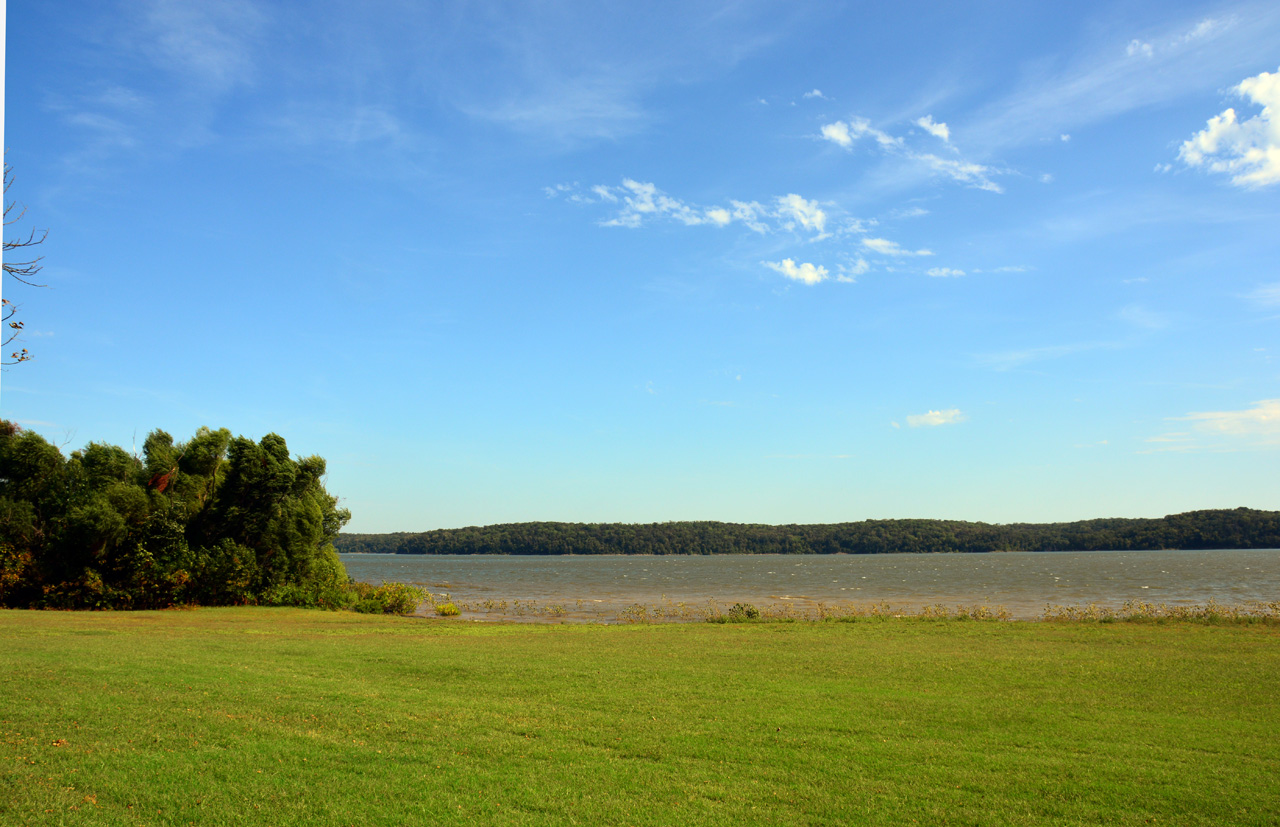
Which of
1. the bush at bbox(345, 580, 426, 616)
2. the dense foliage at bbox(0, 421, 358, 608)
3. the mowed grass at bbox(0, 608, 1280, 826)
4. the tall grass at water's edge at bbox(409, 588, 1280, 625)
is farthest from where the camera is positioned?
the bush at bbox(345, 580, 426, 616)

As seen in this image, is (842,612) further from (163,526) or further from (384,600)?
(163,526)

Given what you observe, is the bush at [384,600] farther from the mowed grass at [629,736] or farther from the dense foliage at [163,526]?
the mowed grass at [629,736]

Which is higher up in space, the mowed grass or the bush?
the mowed grass

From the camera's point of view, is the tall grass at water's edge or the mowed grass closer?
the mowed grass

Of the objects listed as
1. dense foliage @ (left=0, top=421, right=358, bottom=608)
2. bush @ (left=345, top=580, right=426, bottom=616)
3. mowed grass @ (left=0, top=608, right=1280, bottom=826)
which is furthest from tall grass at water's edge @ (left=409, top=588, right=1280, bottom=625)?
mowed grass @ (left=0, top=608, right=1280, bottom=826)

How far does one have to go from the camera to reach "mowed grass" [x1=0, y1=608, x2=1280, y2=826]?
8.21 metres

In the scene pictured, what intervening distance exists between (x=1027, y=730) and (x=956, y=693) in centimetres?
306

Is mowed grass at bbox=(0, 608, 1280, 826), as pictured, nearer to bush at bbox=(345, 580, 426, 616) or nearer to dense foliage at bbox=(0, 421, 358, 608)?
dense foliage at bbox=(0, 421, 358, 608)

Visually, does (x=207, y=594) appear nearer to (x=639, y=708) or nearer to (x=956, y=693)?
(x=639, y=708)

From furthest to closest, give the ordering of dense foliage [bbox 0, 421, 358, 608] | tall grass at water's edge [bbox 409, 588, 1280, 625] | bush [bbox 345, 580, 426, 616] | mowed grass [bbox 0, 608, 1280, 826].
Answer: bush [bbox 345, 580, 426, 616] < dense foliage [bbox 0, 421, 358, 608] < tall grass at water's edge [bbox 409, 588, 1280, 625] < mowed grass [bbox 0, 608, 1280, 826]

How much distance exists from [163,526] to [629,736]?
3639cm

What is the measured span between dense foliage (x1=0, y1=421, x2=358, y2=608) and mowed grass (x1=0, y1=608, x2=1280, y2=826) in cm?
1911

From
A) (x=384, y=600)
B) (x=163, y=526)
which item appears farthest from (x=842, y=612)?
(x=163, y=526)

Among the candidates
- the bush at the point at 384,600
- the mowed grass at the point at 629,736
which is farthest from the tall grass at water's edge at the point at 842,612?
the mowed grass at the point at 629,736
